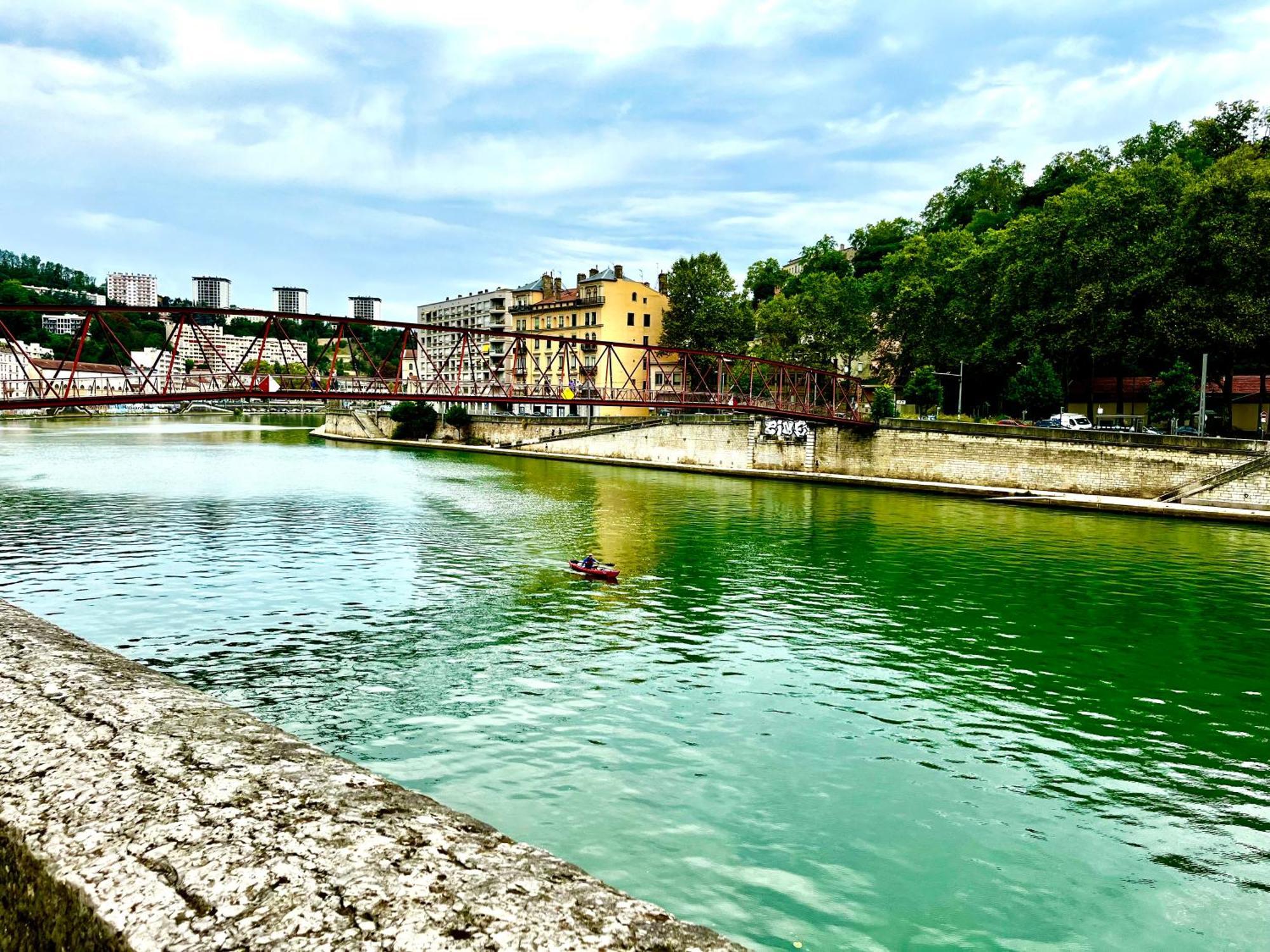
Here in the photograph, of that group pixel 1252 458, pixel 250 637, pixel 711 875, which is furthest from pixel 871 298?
pixel 711 875

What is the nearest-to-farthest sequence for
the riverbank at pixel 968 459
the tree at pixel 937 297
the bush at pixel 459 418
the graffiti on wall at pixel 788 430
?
1. the riverbank at pixel 968 459
2. the graffiti on wall at pixel 788 430
3. the tree at pixel 937 297
4. the bush at pixel 459 418

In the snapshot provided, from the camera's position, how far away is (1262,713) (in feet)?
43.7

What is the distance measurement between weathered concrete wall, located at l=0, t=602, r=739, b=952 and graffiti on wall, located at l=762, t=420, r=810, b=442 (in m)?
52.7

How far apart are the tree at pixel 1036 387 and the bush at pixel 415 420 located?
56.2 meters

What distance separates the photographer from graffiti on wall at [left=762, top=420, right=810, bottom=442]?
→ 56250 mm

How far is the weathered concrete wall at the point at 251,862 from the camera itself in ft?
11.0

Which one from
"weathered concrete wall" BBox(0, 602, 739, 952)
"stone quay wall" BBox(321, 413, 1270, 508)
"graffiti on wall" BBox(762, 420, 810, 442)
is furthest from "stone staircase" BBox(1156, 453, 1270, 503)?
"weathered concrete wall" BBox(0, 602, 739, 952)

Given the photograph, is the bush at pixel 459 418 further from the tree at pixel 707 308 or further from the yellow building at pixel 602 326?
the tree at pixel 707 308

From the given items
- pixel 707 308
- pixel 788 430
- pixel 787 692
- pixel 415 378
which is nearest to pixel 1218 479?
pixel 788 430

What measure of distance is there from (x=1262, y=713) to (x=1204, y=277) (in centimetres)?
4010

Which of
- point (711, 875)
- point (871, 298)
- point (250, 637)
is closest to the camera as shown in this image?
point (711, 875)

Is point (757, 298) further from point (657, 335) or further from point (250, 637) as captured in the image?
point (250, 637)

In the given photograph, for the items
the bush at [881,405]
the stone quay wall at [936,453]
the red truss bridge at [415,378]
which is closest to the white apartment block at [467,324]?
the red truss bridge at [415,378]

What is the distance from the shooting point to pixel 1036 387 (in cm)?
5116
